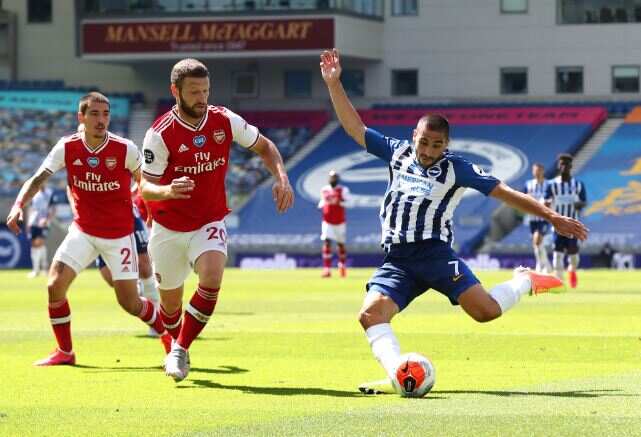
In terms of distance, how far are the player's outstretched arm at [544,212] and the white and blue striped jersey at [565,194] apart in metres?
18.0

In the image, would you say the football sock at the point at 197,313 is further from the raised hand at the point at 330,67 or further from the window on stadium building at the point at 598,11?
the window on stadium building at the point at 598,11

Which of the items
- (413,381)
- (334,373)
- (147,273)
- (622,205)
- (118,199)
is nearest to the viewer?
(413,381)

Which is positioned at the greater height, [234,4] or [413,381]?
[234,4]

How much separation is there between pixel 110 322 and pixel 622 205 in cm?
2791

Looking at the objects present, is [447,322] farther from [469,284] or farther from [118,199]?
[469,284]

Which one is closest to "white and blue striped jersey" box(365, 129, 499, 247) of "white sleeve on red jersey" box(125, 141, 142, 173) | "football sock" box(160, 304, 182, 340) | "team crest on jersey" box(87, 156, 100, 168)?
"football sock" box(160, 304, 182, 340)

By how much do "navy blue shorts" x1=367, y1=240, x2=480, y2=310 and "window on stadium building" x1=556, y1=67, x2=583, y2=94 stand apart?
42.4m

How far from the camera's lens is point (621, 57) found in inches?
2063

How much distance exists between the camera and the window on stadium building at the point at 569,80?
173 ft

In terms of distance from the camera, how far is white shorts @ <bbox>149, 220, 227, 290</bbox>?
1206 cm

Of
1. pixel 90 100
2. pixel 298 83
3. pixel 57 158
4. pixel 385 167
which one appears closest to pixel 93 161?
pixel 57 158

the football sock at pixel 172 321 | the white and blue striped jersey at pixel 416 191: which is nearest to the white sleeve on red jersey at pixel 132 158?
the football sock at pixel 172 321

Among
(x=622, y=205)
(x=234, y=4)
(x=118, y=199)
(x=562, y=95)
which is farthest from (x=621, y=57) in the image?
(x=118, y=199)

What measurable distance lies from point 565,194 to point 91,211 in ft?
52.8
